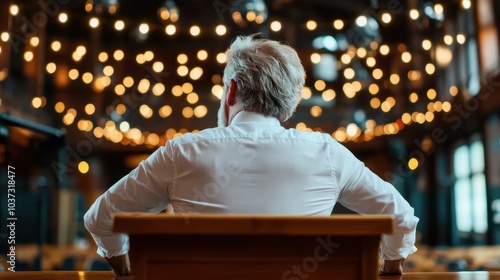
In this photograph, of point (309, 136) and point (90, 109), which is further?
point (90, 109)

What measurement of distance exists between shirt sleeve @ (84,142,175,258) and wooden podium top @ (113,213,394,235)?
494 millimetres

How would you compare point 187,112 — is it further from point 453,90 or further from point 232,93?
point 232,93

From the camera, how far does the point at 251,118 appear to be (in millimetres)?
1679

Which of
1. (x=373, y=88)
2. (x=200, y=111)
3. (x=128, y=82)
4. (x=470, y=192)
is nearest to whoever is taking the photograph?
(x=470, y=192)

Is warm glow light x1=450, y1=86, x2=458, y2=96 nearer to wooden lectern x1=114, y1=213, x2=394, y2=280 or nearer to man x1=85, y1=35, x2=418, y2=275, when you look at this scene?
man x1=85, y1=35, x2=418, y2=275

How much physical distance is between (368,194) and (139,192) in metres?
0.59

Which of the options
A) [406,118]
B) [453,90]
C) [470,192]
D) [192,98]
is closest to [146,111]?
[192,98]

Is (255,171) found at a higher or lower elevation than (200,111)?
lower

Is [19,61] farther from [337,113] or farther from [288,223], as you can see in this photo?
[288,223]

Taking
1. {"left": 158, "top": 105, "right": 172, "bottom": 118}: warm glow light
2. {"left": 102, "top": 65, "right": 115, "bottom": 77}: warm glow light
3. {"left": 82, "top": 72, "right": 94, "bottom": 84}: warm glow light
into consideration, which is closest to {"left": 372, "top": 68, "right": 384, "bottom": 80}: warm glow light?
{"left": 158, "top": 105, "right": 172, "bottom": 118}: warm glow light

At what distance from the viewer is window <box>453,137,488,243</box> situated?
11.9 metres

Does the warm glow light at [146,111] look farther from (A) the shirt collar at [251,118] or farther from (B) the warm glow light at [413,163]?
(A) the shirt collar at [251,118]

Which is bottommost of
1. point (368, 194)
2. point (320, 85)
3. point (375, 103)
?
point (368, 194)

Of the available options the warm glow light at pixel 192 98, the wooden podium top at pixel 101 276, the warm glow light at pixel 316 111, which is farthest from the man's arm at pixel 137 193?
the warm glow light at pixel 316 111
